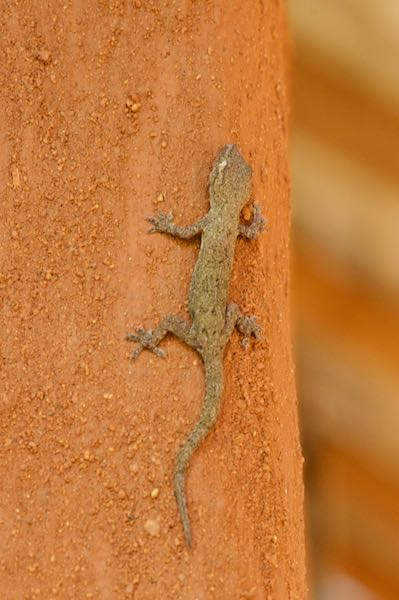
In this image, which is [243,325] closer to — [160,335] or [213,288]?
[213,288]

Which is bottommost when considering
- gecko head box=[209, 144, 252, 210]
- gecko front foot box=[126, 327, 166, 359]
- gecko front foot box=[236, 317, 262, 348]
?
gecko front foot box=[126, 327, 166, 359]

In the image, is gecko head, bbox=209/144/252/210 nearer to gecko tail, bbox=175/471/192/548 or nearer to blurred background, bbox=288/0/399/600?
gecko tail, bbox=175/471/192/548

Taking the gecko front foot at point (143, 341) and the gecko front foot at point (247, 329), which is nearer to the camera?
the gecko front foot at point (143, 341)

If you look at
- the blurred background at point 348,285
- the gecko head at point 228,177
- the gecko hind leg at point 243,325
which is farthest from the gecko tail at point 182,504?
the blurred background at point 348,285

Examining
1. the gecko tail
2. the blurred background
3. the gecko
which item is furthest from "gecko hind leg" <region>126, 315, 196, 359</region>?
the blurred background

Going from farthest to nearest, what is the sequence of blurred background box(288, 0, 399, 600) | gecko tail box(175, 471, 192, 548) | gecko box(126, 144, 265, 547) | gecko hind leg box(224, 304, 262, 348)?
blurred background box(288, 0, 399, 600)
gecko hind leg box(224, 304, 262, 348)
gecko box(126, 144, 265, 547)
gecko tail box(175, 471, 192, 548)

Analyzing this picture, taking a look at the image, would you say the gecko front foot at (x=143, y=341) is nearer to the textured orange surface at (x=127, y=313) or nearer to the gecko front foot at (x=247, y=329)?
the textured orange surface at (x=127, y=313)

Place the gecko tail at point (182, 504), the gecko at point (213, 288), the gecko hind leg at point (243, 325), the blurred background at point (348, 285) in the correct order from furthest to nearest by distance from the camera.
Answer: the blurred background at point (348, 285) → the gecko hind leg at point (243, 325) → the gecko at point (213, 288) → the gecko tail at point (182, 504)
